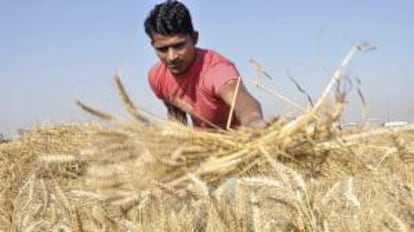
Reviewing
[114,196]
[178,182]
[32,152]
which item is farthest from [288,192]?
[32,152]

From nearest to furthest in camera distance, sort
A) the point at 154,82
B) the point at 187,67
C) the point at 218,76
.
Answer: the point at 218,76 < the point at 187,67 < the point at 154,82

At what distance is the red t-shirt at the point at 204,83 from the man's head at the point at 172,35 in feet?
0.12

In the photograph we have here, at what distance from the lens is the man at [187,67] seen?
262cm

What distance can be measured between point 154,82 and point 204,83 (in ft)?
0.77

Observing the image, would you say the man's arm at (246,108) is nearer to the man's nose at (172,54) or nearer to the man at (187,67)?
the man at (187,67)

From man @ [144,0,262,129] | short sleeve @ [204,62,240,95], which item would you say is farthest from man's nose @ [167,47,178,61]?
short sleeve @ [204,62,240,95]

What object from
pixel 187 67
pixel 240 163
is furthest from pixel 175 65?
pixel 240 163

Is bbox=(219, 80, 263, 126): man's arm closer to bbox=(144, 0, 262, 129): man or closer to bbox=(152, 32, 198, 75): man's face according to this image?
bbox=(144, 0, 262, 129): man

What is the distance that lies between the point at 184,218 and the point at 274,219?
0.25 meters

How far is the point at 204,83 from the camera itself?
2662mm

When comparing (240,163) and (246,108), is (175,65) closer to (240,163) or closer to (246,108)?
(246,108)

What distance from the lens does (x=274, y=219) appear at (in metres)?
2.06

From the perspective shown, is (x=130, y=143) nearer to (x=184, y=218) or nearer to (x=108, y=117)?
(x=108, y=117)

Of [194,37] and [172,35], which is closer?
[172,35]
